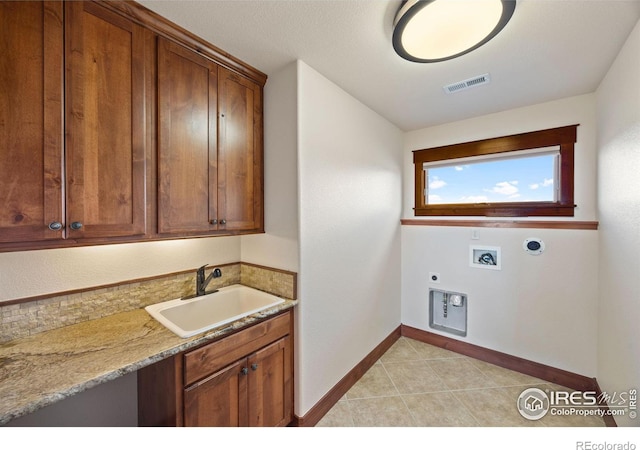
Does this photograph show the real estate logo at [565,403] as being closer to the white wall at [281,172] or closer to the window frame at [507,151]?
the window frame at [507,151]

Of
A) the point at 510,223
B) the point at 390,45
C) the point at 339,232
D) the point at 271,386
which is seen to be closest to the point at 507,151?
the point at 510,223

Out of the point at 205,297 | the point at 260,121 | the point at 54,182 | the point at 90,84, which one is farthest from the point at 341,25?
the point at 205,297

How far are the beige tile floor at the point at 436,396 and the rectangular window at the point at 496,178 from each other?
1.59 meters

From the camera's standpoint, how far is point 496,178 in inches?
98.9

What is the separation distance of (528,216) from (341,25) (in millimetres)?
2245

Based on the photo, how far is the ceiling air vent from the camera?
1.83 meters

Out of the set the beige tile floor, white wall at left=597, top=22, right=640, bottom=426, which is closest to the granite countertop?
the beige tile floor

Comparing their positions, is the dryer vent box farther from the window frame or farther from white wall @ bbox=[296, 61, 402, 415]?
the window frame

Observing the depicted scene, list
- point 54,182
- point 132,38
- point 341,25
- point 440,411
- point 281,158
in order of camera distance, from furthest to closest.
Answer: point 440,411 → point 281,158 → point 341,25 → point 132,38 → point 54,182

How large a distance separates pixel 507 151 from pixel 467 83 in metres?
0.91

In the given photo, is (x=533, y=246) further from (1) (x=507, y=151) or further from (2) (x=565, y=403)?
(2) (x=565, y=403)

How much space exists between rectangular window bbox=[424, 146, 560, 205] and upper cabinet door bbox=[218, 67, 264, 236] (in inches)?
78.1

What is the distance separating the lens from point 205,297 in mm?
1762
